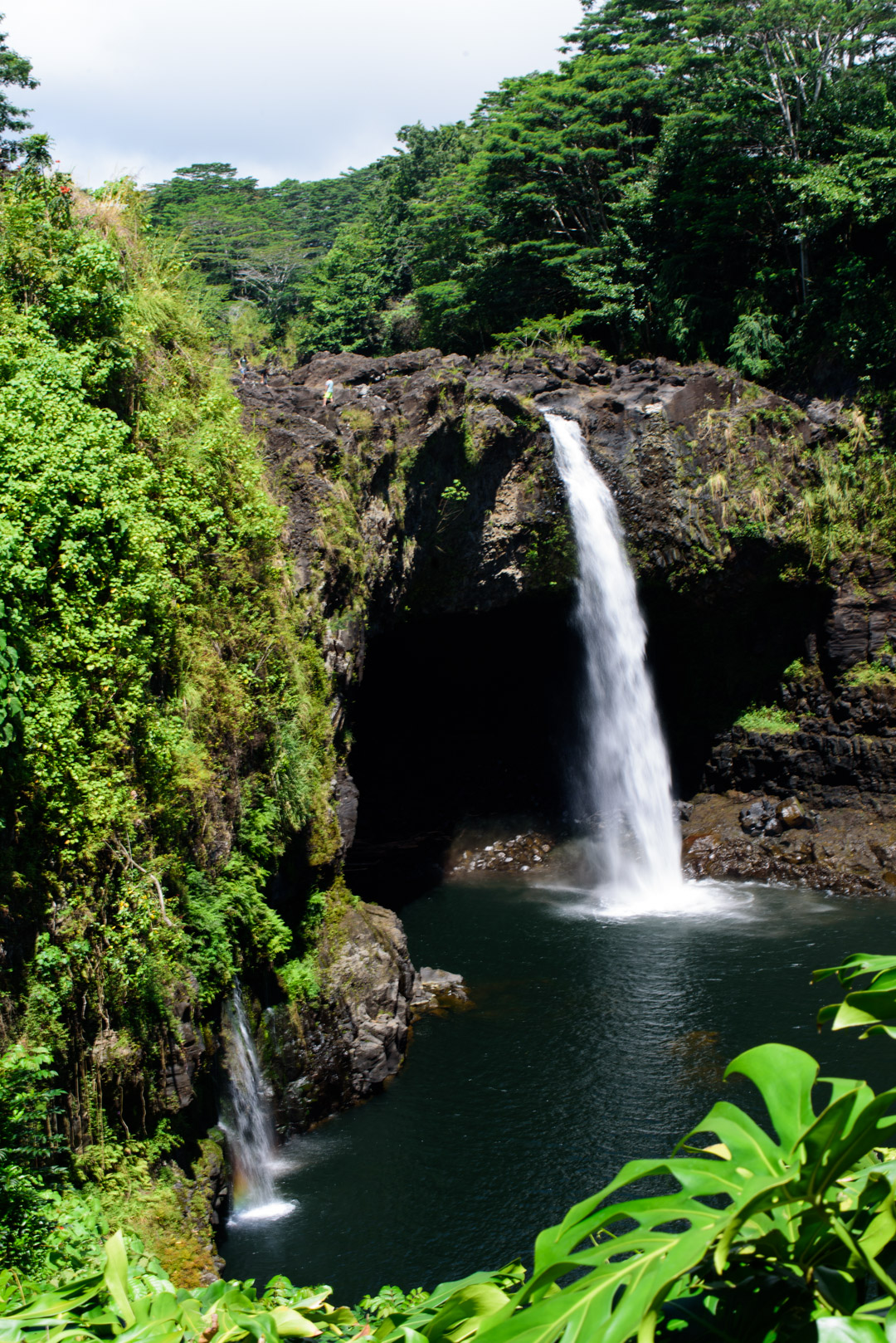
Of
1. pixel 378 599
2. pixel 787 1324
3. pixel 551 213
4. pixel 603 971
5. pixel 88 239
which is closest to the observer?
pixel 787 1324

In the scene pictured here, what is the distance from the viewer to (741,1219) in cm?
121

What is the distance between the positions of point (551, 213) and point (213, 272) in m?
17.4

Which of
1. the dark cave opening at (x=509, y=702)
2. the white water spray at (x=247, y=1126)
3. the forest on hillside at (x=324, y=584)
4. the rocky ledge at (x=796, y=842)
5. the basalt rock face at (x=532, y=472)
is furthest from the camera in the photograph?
the dark cave opening at (x=509, y=702)

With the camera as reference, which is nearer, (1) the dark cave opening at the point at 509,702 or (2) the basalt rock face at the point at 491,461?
(2) the basalt rock face at the point at 491,461

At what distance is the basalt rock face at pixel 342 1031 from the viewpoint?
10.5 meters

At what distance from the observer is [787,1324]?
1.35m

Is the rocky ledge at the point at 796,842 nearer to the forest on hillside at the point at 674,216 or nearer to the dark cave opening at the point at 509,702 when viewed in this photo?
the dark cave opening at the point at 509,702

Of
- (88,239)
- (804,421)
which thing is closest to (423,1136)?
(88,239)

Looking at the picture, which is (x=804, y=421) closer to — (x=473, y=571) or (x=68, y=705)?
(x=473, y=571)

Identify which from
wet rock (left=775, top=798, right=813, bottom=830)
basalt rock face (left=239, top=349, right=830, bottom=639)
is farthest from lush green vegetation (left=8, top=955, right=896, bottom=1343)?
wet rock (left=775, top=798, right=813, bottom=830)

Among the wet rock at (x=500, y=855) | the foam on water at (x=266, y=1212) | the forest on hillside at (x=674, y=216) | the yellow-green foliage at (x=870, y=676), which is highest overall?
the forest on hillside at (x=674, y=216)

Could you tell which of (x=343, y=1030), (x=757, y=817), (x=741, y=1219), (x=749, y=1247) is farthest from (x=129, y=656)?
(x=757, y=817)

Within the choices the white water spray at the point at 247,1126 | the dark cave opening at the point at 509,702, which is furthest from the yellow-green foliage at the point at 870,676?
the white water spray at the point at 247,1126

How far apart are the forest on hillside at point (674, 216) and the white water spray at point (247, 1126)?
56.3 ft
